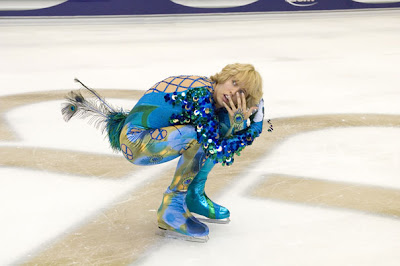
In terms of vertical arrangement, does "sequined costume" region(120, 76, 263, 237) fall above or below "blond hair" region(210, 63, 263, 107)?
below

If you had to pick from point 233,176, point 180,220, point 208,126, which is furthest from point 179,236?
point 233,176

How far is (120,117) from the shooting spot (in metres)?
2.36

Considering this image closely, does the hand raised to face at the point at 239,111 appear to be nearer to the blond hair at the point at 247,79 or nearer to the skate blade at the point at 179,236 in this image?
the blond hair at the point at 247,79

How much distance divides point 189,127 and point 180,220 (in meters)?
0.39

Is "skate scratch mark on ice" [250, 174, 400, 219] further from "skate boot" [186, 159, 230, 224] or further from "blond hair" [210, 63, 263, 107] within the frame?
"blond hair" [210, 63, 263, 107]

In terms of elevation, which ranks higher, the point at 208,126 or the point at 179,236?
the point at 208,126

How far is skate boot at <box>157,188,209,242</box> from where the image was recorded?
227 cm

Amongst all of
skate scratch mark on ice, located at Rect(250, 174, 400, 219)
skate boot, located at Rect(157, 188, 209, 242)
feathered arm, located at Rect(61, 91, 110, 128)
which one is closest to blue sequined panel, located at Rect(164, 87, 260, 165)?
skate boot, located at Rect(157, 188, 209, 242)

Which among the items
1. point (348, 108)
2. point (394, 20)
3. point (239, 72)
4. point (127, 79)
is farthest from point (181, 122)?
point (394, 20)

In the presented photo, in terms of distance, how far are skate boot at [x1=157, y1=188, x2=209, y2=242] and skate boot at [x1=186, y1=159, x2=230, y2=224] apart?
5.8 inches

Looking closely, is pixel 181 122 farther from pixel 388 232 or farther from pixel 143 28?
pixel 143 28

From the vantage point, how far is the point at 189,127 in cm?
214

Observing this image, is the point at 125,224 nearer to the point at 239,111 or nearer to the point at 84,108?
the point at 84,108

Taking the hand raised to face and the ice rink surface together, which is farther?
the ice rink surface
